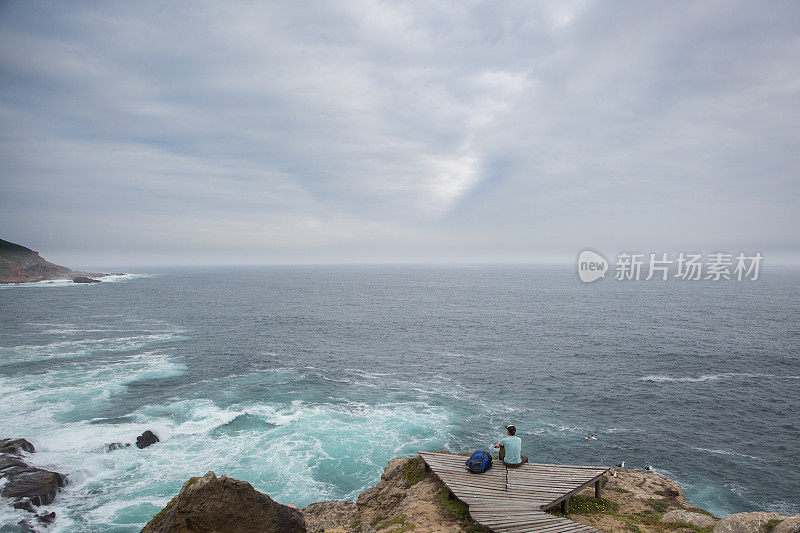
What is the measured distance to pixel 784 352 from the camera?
216ft

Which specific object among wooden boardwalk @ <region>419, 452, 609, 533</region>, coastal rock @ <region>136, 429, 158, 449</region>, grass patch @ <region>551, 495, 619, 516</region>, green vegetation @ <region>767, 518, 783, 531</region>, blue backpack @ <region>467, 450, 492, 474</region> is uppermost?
green vegetation @ <region>767, 518, 783, 531</region>

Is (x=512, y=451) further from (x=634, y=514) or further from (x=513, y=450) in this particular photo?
(x=634, y=514)

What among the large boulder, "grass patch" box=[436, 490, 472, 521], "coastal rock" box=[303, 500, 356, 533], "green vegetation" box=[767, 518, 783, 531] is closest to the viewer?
"green vegetation" box=[767, 518, 783, 531]

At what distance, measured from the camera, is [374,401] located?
4862 centimetres

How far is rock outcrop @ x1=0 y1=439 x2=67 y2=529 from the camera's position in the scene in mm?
27513

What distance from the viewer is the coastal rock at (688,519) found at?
17259mm

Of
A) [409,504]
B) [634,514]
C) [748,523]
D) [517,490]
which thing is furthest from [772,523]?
[409,504]

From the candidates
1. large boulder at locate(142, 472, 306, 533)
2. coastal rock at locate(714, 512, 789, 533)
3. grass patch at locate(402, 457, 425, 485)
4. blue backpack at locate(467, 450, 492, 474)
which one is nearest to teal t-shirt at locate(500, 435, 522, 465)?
blue backpack at locate(467, 450, 492, 474)

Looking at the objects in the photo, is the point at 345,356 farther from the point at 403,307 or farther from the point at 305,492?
the point at 403,307

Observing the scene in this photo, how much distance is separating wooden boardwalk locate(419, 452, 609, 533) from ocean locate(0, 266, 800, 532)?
14.6 meters

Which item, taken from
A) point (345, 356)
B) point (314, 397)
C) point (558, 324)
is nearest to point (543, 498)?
point (314, 397)

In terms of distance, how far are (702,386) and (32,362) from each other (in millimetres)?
101452

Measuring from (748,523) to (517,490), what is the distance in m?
8.99

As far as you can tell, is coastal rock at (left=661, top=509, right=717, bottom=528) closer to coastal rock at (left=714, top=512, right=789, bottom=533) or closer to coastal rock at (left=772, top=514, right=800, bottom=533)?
coastal rock at (left=714, top=512, right=789, bottom=533)
